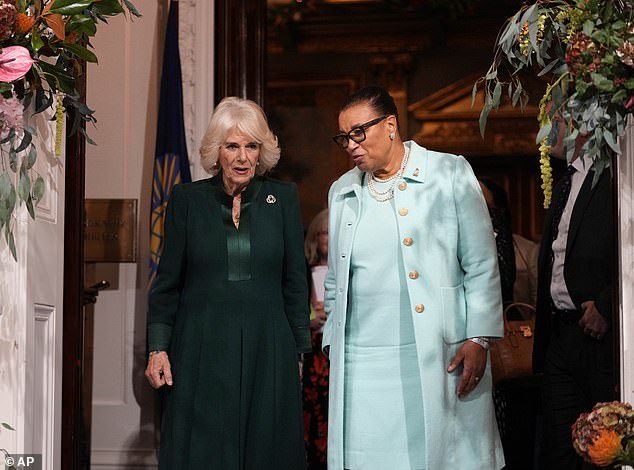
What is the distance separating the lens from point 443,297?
3.63 meters

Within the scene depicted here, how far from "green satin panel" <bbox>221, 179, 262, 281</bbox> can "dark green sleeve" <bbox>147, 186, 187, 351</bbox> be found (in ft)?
0.54

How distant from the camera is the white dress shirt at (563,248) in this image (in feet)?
14.6

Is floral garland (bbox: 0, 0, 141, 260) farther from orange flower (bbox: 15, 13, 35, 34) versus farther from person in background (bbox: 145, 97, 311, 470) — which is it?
person in background (bbox: 145, 97, 311, 470)

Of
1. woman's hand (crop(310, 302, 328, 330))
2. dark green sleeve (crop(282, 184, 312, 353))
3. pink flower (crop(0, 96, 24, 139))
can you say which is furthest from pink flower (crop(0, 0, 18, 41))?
woman's hand (crop(310, 302, 328, 330))

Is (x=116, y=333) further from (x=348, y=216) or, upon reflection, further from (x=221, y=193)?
(x=348, y=216)

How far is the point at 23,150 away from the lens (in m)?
3.43

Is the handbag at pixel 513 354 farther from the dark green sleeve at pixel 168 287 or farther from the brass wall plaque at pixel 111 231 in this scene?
the brass wall plaque at pixel 111 231

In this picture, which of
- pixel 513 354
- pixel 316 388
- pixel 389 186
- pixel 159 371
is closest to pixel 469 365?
pixel 389 186

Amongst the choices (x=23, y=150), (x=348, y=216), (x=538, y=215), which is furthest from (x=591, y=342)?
(x=538, y=215)

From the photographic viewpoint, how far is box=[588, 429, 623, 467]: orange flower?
110 inches

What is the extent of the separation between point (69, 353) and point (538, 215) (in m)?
7.03

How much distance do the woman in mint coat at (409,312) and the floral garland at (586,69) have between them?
0.52 metres

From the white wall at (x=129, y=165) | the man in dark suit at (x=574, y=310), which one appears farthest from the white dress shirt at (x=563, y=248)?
the white wall at (x=129, y=165)

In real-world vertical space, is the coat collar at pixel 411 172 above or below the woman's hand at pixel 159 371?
above
